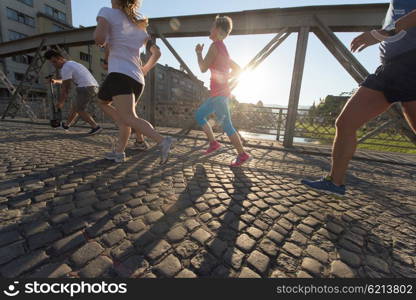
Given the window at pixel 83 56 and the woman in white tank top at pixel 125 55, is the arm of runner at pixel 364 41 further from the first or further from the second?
the window at pixel 83 56

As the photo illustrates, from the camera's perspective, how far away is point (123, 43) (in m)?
2.30

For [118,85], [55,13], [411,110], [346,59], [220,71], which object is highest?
[55,13]

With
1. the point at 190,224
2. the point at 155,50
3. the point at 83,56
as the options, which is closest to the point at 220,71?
the point at 155,50

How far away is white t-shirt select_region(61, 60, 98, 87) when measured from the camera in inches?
180

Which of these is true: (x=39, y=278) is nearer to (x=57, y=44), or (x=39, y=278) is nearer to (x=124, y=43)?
(x=124, y=43)

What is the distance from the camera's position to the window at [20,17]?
30625 millimetres

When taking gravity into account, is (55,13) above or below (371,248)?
above

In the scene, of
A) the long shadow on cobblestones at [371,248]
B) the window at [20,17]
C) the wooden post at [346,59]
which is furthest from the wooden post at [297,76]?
the window at [20,17]

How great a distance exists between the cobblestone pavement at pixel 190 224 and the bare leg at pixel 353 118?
452 millimetres

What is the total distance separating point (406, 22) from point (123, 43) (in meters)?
2.52

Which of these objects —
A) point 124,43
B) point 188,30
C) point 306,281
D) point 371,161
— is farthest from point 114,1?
point 371,161

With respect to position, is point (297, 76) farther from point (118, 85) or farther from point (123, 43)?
point (118, 85)

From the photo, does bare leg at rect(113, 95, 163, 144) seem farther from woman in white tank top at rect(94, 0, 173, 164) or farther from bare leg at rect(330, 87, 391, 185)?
bare leg at rect(330, 87, 391, 185)

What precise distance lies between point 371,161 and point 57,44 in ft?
34.7
